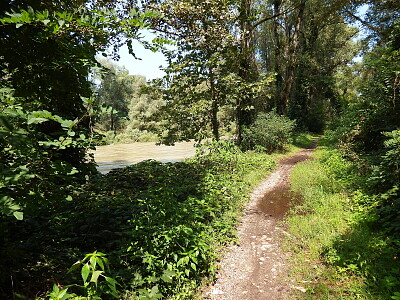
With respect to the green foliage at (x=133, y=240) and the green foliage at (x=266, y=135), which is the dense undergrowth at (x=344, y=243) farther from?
the green foliage at (x=266, y=135)

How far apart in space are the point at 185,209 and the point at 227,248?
4.17 feet

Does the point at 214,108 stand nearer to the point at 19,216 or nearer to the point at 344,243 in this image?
the point at 344,243

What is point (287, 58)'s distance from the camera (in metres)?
19.0

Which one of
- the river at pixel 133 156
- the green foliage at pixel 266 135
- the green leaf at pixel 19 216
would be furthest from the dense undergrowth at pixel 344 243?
the river at pixel 133 156

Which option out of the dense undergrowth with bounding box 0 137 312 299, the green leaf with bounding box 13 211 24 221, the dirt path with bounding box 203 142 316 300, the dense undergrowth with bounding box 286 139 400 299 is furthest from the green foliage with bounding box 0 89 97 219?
the dense undergrowth with bounding box 286 139 400 299

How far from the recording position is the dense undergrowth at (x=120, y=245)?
2914 mm

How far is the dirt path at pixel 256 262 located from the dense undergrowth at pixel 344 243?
31 centimetres

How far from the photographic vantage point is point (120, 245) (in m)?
4.13

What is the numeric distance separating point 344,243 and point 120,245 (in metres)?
4.31

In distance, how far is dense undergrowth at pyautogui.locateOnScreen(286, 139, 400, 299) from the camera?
11.4ft

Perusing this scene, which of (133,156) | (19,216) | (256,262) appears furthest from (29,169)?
(133,156)

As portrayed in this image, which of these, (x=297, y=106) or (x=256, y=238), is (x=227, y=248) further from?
(x=297, y=106)

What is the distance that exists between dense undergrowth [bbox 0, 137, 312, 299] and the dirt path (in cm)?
29

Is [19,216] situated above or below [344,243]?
above
